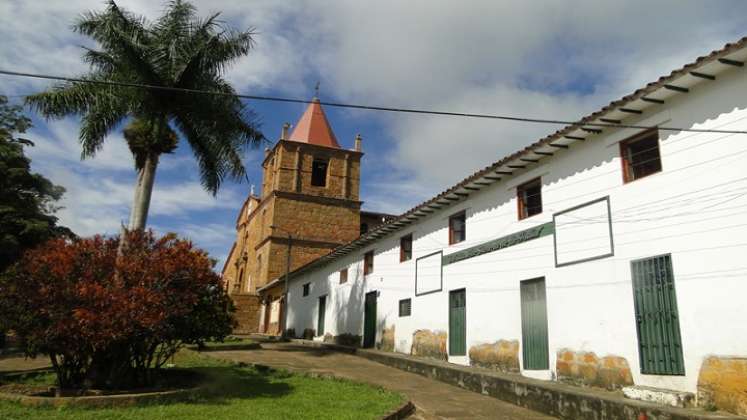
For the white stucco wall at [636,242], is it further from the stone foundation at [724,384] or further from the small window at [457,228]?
the small window at [457,228]

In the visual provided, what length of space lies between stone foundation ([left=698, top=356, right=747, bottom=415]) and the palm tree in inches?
436

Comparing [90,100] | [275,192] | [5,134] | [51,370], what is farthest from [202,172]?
[275,192]

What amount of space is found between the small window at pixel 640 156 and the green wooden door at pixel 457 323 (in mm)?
5278

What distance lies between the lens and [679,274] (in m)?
7.62

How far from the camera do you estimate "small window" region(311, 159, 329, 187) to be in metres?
35.5

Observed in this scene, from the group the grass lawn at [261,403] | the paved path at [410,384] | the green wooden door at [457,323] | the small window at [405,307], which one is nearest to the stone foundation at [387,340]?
the small window at [405,307]

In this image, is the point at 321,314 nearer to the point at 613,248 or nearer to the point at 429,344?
the point at 429,344

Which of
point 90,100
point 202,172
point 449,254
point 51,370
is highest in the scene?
point 90,100

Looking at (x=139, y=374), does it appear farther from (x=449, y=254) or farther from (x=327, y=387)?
(x=449, y=254)

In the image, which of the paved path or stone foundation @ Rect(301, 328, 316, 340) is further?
stone foundation @ Rect(301, 328, 316, 340)

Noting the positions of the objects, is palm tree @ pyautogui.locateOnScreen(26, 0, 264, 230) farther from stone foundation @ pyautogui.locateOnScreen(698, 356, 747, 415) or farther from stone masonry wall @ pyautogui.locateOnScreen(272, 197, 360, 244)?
stone masonry wall @ pyautogui.locateOnScreen(272, 197, 360, 244)

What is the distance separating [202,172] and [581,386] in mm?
11130

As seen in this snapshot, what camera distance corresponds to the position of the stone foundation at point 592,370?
827 cm

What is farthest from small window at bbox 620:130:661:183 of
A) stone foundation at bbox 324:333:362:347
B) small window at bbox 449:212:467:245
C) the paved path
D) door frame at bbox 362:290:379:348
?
stone foundation at bbox 324:333:362:347
